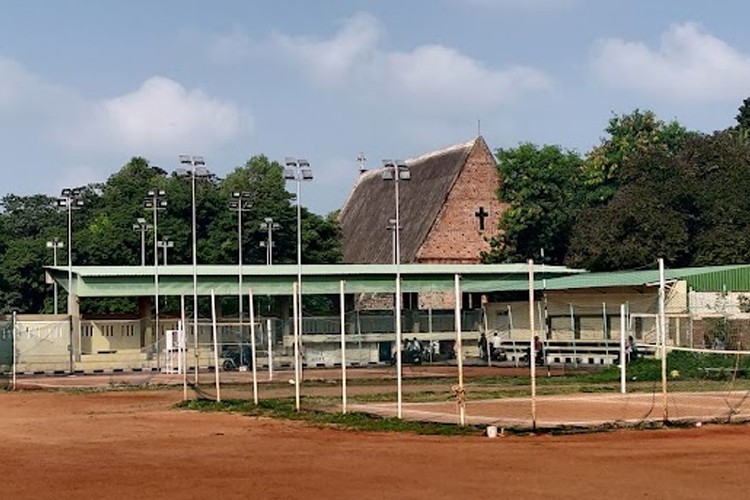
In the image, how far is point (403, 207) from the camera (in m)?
91.1

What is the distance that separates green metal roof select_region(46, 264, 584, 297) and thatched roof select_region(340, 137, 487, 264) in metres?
17.5

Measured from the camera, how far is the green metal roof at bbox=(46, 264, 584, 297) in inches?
2365

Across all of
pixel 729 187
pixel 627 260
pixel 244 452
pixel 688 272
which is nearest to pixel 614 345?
pixel 688 272

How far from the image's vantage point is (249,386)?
135 ft

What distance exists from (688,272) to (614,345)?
4.57 metres

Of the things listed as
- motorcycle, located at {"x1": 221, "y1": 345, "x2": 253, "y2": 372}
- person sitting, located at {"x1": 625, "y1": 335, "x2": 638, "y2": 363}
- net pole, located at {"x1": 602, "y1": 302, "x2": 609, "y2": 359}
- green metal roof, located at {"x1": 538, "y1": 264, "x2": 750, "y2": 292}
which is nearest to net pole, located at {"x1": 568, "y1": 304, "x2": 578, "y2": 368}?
net pole, located at {"x1": 602, "y1": 302, "x2": 609, "y2": 359}

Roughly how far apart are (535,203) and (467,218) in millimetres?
7511

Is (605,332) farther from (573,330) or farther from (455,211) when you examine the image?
(455,211)

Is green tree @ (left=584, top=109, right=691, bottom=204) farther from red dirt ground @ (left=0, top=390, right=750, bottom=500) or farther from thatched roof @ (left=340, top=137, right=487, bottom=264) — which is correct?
red dirt ground @ (left=0, top=390, right=750, bottom=500)

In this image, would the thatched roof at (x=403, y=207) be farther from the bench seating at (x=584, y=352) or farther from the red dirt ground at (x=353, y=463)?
the red dirt ground at (x=353, y=463)

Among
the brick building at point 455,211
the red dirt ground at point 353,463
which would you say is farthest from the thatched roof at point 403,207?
the red dirt ground at point 353,463

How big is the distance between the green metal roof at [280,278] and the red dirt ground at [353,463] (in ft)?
113

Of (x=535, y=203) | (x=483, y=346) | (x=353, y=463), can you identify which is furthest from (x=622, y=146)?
(x=353, y=463)

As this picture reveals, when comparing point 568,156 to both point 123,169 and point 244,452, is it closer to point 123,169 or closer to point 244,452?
point 123,169
